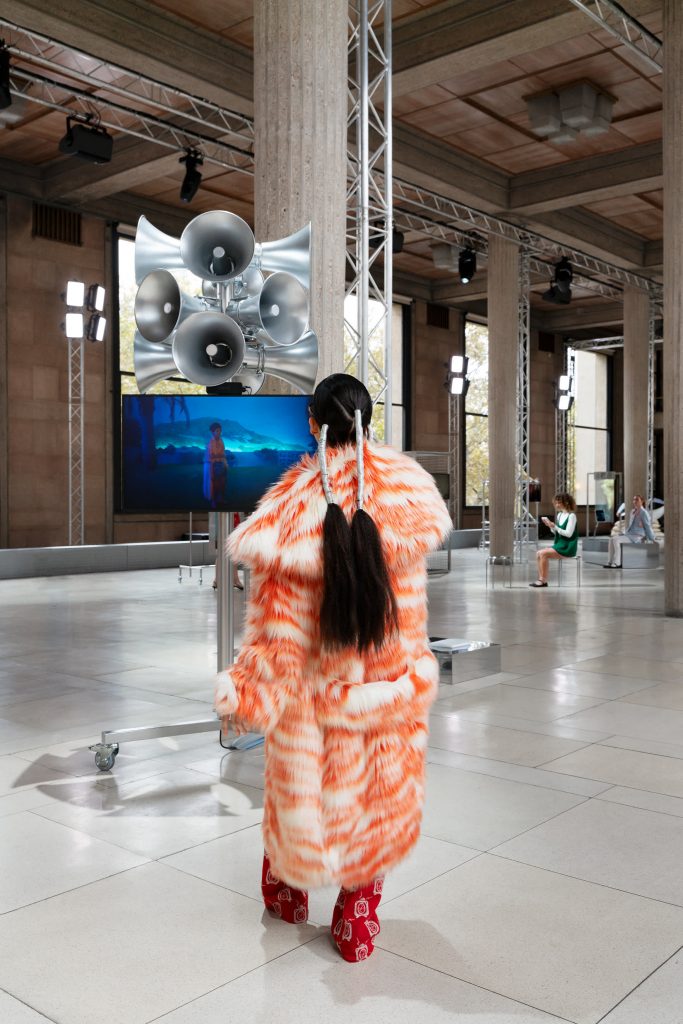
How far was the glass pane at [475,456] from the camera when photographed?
1024 inches

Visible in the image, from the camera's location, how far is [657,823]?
12.4 feet

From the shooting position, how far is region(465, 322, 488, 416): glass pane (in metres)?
26.3

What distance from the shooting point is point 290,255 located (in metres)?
4.83

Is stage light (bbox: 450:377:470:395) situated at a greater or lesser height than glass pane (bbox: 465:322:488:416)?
lesser

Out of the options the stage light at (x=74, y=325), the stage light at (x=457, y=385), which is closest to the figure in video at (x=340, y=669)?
the stage light at (x=74, y=325)

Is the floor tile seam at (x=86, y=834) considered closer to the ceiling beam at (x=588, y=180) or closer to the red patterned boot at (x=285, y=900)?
the red patterned boot at (x=285, y=900)

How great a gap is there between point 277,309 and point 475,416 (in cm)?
2204

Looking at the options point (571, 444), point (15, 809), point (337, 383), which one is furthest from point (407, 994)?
point (571, 444)

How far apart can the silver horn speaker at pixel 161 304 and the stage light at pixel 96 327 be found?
501 inches

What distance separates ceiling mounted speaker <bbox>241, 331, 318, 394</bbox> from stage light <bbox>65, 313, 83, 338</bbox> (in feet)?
38.2

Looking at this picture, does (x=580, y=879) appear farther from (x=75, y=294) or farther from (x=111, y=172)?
(x=111, y=172)

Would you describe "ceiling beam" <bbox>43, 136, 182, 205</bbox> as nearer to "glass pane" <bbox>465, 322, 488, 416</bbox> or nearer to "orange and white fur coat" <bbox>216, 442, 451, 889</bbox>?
"glass pane" <bbox>465, 322, 488, 416</bbox>

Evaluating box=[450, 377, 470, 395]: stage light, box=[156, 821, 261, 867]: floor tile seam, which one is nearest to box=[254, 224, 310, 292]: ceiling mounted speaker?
box=[156, 821, 261, 867]: floor tile seam

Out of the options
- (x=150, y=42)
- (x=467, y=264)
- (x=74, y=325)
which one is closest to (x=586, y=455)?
(x=467, y=264)
